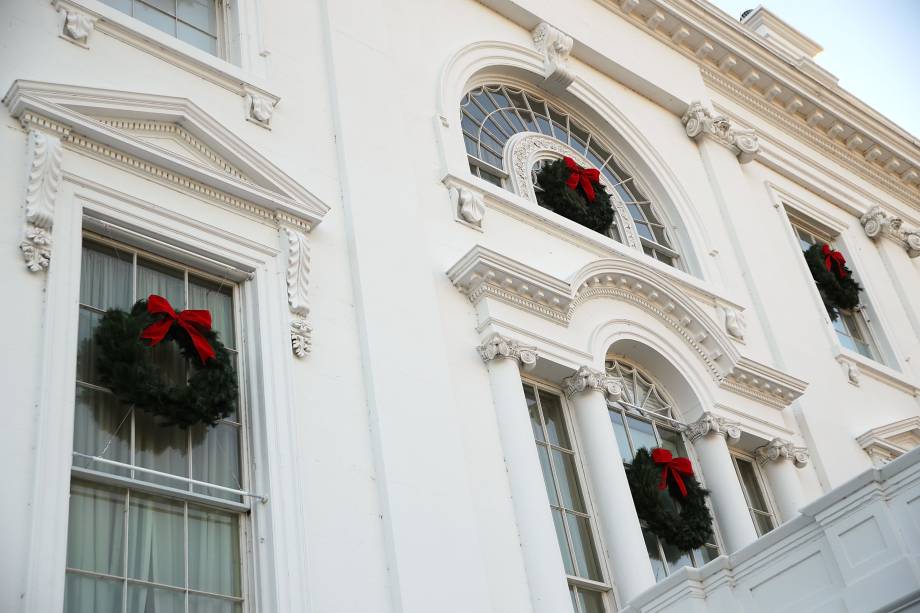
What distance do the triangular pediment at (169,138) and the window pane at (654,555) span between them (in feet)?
14.5

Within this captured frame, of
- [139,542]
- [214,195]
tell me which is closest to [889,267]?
[214,195]

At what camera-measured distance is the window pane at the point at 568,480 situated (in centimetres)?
1159

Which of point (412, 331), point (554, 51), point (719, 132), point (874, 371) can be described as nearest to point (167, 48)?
point (412, 331)

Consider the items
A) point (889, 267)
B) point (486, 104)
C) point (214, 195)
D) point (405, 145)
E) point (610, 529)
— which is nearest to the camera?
point (214, 195)

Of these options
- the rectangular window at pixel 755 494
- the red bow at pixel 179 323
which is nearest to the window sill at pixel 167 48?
the red bow at pixel 179 323

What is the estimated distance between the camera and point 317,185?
11414 millimetres

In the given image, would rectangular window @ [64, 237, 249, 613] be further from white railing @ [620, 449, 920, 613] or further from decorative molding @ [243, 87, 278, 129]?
white railing @ [620, 449, 920, 613]

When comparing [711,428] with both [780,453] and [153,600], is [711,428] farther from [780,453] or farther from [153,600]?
[153,600]

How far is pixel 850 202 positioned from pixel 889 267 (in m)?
1.21

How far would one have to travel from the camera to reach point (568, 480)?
11.8 metres

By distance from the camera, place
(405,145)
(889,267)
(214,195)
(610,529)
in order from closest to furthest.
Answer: (214,195) → (610,529) → (405,145) → (889,267)

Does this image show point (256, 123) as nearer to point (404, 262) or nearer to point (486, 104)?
point (404, 262)

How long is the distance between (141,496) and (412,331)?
320 centimetres

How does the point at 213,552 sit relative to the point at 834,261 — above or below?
below
